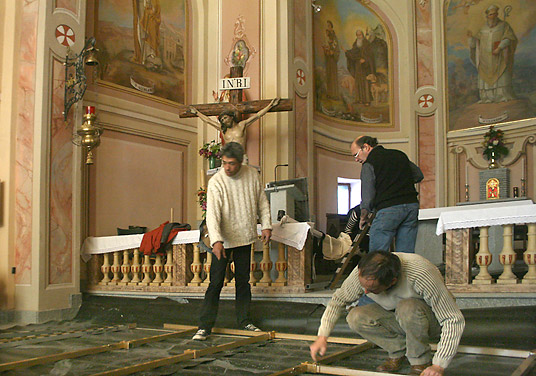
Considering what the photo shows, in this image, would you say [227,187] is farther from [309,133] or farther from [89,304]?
[309,133]

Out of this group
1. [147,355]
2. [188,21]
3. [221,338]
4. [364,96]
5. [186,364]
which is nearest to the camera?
[186,364]

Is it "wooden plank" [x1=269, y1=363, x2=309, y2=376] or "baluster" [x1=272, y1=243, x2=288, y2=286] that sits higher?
"baluster" [x1=272, y1=243, x2=288, y2=286]

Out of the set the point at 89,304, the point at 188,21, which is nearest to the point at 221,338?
the point at 89,304

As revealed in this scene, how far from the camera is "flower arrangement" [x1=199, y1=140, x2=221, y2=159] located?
9.51 m

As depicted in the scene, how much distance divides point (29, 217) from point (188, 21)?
503 centimetres

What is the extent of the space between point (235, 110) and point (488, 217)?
4.19 m

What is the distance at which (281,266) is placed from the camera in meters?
6.36

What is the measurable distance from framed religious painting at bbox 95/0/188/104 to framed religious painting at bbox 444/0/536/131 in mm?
6008

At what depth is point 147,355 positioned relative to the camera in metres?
4.62

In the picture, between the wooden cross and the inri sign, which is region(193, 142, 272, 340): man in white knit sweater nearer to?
the inri sign

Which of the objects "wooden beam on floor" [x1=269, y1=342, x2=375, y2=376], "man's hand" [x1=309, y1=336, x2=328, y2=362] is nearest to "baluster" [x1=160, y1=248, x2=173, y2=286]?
"wooden beam on floor" [x1=269, y1=342, x2=375, y2=376]

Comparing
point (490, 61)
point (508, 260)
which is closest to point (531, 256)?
point (508, 260)

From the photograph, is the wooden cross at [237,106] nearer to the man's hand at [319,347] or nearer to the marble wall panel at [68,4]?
the marble wall panel at [68,4]

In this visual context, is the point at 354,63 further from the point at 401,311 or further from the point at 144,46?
the point at 401,311
